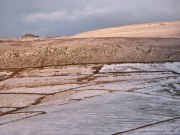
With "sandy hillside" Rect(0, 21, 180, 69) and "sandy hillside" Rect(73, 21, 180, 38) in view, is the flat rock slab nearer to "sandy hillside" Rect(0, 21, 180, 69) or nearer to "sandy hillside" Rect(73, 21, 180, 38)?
"sandy hillside" Rect(0, 21, 180, 69)

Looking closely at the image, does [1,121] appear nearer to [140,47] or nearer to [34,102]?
[34,102]

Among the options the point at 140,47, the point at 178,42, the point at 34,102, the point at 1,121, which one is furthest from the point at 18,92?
the point at 178,42

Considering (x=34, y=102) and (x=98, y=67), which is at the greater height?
(x=98, y=67)

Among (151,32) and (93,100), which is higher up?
(151,32)

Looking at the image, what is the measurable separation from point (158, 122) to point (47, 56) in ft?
5.33

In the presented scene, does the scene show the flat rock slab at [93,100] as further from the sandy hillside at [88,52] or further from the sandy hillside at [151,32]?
the sandy hillside at [151,32]

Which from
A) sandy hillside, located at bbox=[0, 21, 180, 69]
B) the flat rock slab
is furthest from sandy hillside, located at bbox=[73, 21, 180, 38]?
the flat rock slab

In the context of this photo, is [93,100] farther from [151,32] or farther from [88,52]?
[151,32]

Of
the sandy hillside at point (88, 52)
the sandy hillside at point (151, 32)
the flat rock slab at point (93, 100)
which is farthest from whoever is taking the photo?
the sandy hillside at point (151, 32)

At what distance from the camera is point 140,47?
228cm

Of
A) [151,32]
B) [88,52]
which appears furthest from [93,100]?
[151,32]

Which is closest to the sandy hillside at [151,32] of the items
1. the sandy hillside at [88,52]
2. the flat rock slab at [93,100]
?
the sandy hillside at [88,52]

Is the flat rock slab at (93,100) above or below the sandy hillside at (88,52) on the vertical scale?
below

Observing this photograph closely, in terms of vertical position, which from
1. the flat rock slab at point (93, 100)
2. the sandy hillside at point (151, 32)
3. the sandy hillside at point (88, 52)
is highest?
the sandy hillside at point (151, 32)
